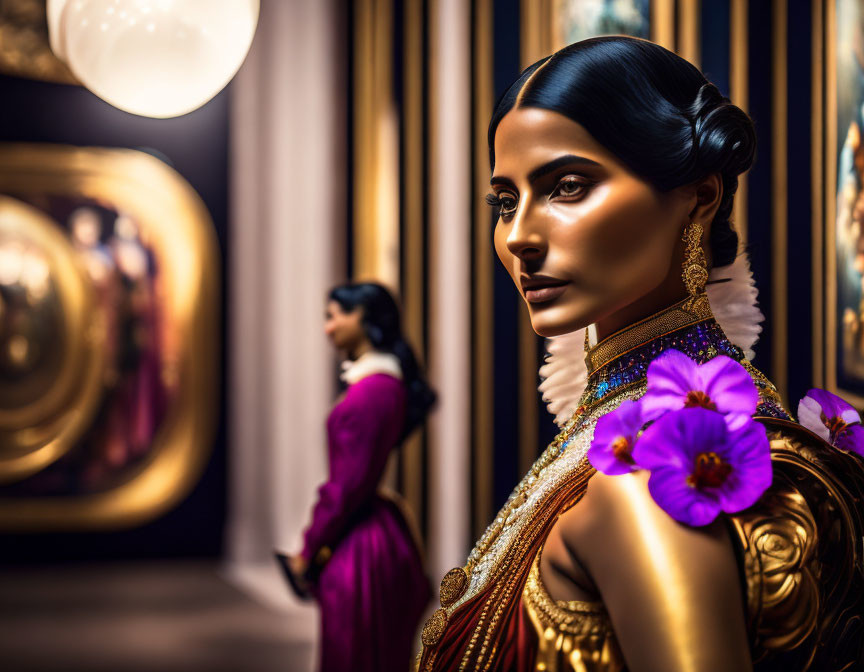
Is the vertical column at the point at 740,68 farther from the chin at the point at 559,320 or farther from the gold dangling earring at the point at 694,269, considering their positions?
the chin at the point at 559,320

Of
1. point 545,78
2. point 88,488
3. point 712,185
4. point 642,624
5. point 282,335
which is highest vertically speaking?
point 545,78

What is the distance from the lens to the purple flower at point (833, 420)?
1010 millimetres

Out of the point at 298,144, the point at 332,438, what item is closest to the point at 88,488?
the point at 298,144

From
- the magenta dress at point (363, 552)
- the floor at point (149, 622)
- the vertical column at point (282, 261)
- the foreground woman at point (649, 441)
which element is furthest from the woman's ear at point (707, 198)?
the vertical column at point (282, 261)

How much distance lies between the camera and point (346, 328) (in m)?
3.18

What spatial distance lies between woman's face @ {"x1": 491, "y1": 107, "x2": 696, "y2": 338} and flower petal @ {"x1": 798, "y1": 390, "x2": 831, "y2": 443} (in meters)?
0.26

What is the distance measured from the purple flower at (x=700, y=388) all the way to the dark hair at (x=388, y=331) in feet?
7.75

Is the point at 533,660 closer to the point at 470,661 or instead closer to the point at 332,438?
the point at 470,661

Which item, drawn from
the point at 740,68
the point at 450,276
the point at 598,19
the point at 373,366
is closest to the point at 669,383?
the point at 740,68

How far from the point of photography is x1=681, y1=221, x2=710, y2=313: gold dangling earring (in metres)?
0.95

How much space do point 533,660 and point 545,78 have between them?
0.58 metres

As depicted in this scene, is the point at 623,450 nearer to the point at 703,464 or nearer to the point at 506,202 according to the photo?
the point at 703,464

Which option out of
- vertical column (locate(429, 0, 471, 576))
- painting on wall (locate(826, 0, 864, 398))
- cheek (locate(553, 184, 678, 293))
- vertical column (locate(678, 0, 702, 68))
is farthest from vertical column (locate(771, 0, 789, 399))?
vertical column (locate(429, 0, 471, 576))

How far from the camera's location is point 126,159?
653cm
